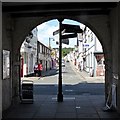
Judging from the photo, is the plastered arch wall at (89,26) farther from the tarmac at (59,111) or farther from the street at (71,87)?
the street at (71,87)

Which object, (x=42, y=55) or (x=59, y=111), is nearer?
(x=59, y=111)

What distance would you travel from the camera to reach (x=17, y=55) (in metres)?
18.2

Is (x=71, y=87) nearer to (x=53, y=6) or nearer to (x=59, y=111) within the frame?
(x=59, y=111)

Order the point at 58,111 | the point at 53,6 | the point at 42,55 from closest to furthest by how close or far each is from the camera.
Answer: the point at 58,111 → the point at 53,6 → the point at 42,55

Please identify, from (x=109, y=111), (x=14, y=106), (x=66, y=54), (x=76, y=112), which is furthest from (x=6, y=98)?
(x=66, y=54)

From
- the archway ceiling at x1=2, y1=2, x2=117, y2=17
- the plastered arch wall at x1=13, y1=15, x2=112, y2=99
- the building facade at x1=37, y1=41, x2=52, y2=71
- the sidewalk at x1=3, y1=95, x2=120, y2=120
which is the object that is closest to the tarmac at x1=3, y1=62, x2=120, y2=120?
the sidewalk at x1=3, y1=95, x2=120, y2=120

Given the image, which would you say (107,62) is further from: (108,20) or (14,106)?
(14,106)

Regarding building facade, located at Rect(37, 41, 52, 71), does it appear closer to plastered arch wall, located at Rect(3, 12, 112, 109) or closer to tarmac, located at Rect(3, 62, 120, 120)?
plastered arch wall, located at Rect(3, 12, 112, 109)

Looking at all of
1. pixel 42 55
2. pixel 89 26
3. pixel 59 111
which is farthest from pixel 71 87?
pixel 42 55

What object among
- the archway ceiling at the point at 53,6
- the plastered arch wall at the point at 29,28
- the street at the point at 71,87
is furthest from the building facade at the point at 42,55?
the archway ceiling at the point at 53,6

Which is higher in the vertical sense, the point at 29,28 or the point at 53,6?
the point at 53,6

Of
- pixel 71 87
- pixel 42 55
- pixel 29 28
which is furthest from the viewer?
pixel 42 55

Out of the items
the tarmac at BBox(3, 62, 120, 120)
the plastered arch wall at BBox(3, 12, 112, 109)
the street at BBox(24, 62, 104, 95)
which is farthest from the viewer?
the street at BBox(24, 62, 104, 95)

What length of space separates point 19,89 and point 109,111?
602 centimetres
